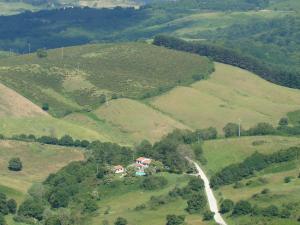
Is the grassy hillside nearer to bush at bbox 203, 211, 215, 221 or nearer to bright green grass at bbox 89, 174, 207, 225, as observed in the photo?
bush at bbox 203, 211, 215, 221

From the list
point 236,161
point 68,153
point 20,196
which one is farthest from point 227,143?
point 20,196

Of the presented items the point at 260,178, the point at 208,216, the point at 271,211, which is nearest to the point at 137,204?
the point at 208,216

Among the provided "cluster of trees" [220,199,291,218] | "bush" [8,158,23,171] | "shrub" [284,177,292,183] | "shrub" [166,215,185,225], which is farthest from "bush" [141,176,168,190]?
"bush" [8,158,23,171]

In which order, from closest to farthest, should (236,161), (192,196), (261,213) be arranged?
1. (261,213)
2. (192,196)
3. (236,161)

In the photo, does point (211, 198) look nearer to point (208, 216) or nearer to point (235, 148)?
point (208, 216)

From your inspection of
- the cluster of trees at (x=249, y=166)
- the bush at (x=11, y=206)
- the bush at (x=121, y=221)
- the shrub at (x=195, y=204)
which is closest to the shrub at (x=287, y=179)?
the cluster of trees at (x=249, y=166)

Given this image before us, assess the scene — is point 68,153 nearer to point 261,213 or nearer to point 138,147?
point 138,147
